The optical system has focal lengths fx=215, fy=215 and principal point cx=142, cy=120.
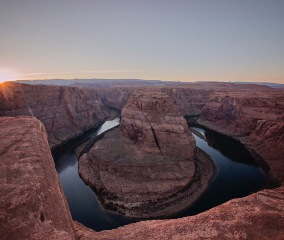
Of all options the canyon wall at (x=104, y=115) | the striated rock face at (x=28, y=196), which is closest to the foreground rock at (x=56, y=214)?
the striated rock face at (x=28, y=196)

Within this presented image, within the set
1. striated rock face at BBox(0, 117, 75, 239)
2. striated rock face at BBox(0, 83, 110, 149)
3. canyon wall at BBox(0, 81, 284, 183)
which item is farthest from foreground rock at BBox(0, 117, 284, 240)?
striated rock face at BBox(0, 83, 110, 149)

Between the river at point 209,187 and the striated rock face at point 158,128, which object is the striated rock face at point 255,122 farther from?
the striated rock face at point 158,128

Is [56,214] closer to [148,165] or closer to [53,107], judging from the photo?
[148,165]

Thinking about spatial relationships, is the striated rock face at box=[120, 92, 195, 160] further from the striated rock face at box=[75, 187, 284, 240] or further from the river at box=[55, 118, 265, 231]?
the striated rock face at box=[75, 187, 284, 240]

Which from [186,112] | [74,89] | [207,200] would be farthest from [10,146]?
[186,112]

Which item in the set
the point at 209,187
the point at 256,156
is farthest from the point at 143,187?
the point at 256,156

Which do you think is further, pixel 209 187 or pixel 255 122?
pixel 255 122
